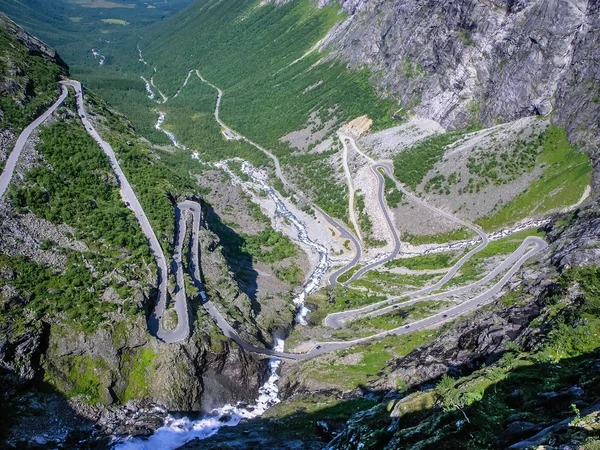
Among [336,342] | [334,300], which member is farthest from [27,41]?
[336,342]

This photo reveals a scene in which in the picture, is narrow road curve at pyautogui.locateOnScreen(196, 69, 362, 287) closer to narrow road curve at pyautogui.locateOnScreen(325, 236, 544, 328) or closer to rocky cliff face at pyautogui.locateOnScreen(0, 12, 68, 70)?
narrow road curve at pyautogui.locateOnScreen(325, 236, 544, 328)

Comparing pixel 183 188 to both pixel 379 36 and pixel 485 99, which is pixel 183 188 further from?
pixel 379 36

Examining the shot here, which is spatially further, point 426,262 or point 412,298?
point 426,262

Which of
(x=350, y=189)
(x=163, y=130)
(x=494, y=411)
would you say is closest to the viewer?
(x=494, y=411)

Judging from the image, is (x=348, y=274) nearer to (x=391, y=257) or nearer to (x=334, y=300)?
(x=391, y=257)

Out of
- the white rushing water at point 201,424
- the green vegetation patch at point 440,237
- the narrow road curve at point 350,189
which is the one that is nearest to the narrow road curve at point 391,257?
the green vegetation patch at point 440,237

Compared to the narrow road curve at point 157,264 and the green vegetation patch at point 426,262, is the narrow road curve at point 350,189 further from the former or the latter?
the narrow road curve at point 157,264

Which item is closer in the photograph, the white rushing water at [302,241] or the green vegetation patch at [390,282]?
the green vegetation patch at [390,282]
